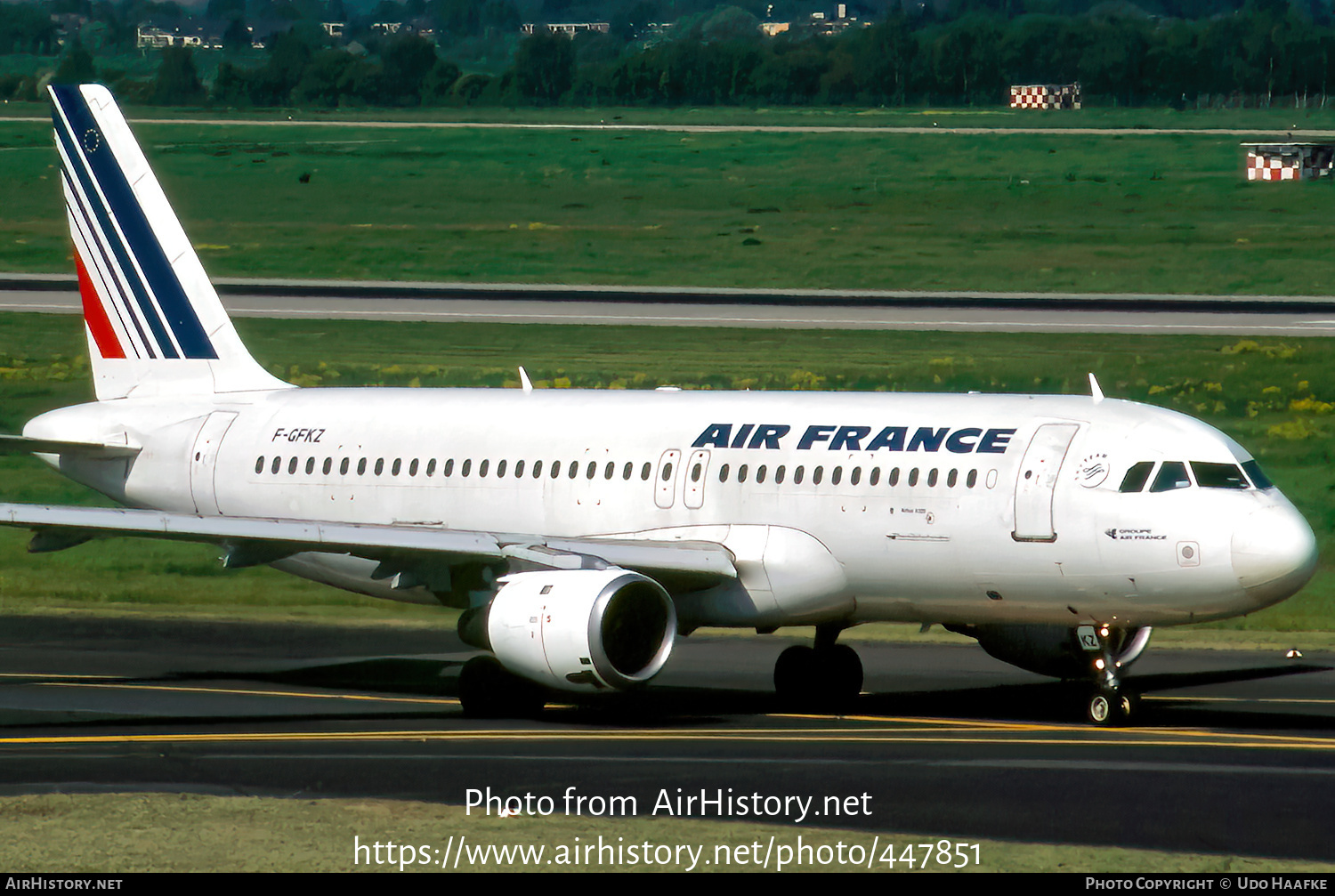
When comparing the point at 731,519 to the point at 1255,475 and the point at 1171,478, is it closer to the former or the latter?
the point at 1171,478

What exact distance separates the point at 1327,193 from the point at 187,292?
113 metres

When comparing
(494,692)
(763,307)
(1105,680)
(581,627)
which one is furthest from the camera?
(763,307)

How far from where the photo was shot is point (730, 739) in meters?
31.0

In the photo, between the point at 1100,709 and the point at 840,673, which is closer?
the point at 1100,709

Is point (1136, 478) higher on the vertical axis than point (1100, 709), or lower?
higher

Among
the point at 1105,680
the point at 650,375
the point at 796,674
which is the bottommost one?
the point at 650,375

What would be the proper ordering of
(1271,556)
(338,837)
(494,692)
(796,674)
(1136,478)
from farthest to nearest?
(796,674) < (494,692) < (1136,478) < (1271,556) < (338,837)

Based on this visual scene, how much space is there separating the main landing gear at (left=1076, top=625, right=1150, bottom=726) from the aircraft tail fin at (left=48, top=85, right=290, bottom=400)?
1719 cm

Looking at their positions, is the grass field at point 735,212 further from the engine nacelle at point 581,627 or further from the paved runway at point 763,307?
the engine nacelle at point 581,627

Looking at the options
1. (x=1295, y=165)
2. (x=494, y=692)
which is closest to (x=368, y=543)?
(x=494, y=692)

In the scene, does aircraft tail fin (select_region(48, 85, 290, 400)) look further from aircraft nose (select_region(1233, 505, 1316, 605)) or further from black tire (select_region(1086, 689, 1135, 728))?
aircraft nose (select_region(1233, 505, 1316, 605))

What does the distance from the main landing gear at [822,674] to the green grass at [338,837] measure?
1109 centimetres

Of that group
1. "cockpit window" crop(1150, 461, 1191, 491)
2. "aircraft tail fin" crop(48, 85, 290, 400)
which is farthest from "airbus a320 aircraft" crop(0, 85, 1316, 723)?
"aircraft tail fin" crop(48, 85, 290, 400)

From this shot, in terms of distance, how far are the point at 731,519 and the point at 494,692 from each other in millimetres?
4548
